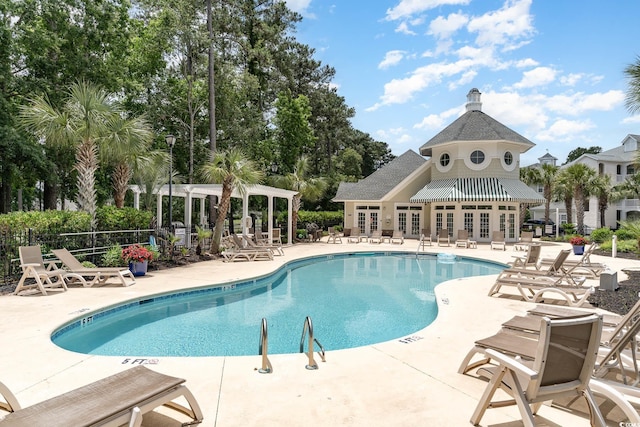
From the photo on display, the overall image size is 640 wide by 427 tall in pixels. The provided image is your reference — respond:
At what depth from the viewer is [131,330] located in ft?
25.1

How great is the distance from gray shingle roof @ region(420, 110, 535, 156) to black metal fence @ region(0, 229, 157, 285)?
70.6ft

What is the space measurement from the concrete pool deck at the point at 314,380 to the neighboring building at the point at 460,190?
68.6 ft

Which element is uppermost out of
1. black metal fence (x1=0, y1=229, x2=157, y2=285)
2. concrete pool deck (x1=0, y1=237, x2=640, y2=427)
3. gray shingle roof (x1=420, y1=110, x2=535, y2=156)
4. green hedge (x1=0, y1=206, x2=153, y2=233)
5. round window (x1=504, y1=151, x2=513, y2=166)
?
gray shingle roof (x1=420, y1=110, x2=535, y2=156)

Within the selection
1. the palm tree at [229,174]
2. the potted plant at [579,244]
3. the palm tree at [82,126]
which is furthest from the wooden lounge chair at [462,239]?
the palm tree at [82,126]

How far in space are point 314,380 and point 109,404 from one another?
2254mm

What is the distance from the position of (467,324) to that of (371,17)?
1504cm

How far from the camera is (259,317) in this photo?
8844 millimetres

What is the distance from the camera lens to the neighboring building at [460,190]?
26.4 meters

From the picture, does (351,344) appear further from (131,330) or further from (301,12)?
(301,12)

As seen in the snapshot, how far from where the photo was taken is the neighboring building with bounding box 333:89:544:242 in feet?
86.6

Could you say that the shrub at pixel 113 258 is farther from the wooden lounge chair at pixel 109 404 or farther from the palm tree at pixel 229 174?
the wooden lounge chair at pixel 109 404

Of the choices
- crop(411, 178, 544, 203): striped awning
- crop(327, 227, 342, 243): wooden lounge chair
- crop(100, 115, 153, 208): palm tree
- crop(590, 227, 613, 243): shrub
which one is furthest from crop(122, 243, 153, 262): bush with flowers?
crop(590, 227, 613, 243): shrub

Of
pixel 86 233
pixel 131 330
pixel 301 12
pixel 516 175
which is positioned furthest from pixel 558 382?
pixel 301 12

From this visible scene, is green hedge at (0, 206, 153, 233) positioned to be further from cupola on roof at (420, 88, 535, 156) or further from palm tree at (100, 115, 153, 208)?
cupola on roof at (420, 88, 535, 156)
